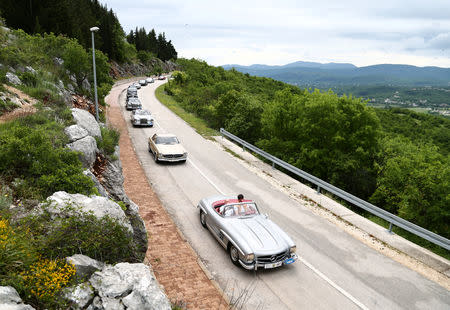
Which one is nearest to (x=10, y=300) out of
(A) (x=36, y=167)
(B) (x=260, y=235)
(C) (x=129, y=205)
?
(A) (x=36, y=167)

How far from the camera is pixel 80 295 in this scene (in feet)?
14.7

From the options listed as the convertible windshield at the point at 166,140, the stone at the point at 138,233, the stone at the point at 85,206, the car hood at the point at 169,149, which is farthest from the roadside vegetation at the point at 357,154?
the stone at the point at 85,206

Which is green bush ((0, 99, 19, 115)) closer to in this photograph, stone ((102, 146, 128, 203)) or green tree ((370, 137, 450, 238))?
stone ((102, 146, 128, 203))

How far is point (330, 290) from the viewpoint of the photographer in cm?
767

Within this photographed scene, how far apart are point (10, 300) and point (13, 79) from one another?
14.1 metres

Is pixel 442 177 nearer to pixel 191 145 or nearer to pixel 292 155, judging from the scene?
pixel 292 155

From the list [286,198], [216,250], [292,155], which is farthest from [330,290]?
[292,155]

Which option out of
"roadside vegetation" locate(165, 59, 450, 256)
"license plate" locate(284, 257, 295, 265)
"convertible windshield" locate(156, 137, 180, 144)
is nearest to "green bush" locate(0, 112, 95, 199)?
"license plate" locate(284, 257, 295, 265)

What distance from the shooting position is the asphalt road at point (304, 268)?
289 inches

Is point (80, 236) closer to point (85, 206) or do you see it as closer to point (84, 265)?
point (84, 265)

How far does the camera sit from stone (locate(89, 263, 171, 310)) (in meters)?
4.61

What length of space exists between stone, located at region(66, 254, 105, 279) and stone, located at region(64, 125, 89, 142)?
5628 millimetres

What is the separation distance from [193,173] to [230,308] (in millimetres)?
9212

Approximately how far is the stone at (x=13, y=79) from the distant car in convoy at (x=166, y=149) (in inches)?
287
